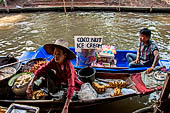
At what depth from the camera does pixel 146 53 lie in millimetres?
4457

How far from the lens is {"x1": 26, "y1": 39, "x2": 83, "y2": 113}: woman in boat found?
3046 millimetres

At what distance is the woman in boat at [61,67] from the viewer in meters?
3.05

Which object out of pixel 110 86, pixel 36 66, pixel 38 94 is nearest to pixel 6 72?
pixel 36 66

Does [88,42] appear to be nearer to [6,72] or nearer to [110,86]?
[110,86]

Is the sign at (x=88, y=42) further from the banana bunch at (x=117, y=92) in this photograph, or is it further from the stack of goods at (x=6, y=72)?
the stack of goods at (x=6, y=72)

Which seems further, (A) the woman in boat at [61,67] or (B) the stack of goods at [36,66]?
(B) the stack of goods at [36,66]

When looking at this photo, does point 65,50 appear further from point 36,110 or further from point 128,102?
point 128,102

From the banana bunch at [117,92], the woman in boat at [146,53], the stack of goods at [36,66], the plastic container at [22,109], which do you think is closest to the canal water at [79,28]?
the woman in boat at [146,53]

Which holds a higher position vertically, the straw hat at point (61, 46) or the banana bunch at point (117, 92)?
the straw hat at point (61, 46)

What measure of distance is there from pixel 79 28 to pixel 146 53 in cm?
639

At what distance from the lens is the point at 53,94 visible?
12.2 feet

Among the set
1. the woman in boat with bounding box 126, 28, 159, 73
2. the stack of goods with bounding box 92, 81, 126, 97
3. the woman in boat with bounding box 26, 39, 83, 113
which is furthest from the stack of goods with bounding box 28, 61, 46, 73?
the woman in boat with bounding box 126, 28, 159, 73

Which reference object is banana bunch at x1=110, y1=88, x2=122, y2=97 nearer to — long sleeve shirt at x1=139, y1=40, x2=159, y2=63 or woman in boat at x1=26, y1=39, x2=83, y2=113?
woman in boat at x1=26, y1=39, x2=83, y2=113

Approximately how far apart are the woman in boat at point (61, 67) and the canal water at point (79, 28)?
4602 mm
